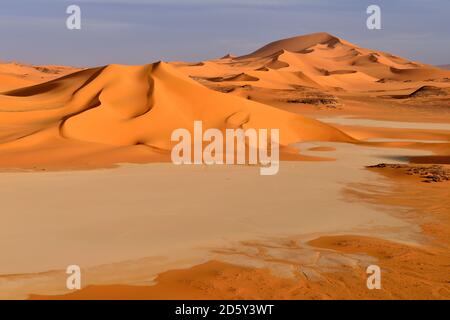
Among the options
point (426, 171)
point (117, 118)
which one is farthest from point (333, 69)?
point (426, 171)

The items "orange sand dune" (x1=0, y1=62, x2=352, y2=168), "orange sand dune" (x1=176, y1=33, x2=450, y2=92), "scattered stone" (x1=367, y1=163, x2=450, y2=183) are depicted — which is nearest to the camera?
"scattered stone" (x1=367, y1=163, x2=450, y2=183)

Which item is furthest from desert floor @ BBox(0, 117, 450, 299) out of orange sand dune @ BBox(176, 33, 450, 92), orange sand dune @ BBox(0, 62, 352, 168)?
orange sand dune @ BBox(176, 33, 450, 92)

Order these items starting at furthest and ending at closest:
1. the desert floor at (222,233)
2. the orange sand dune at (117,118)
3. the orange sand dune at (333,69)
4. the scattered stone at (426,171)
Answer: the orange sand dune at (333,69)
the orange sand dune at (117,118)
the scattered stone at (426,171)
the desert floor at (222,233)

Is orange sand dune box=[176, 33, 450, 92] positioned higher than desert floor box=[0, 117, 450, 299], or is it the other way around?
orange sand dune box=[176, 33, 450, 92]

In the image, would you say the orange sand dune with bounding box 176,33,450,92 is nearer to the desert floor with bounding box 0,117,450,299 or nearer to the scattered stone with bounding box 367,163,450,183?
the scattered stone with bounding box 367,163,450,183

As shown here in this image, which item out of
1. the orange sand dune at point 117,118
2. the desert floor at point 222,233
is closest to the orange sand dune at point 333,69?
the orange sand dune at point 117,118

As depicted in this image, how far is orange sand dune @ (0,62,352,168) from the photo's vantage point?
18.6 meters

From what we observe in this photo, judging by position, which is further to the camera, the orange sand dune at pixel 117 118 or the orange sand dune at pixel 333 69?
the orange sand dune at pixel 333 69

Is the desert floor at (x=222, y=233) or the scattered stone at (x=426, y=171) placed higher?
the scattered stone at (x=426, y=171)

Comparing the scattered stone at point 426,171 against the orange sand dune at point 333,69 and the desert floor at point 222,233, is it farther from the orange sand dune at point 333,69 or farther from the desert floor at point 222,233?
the orange sand dune at point 333,69

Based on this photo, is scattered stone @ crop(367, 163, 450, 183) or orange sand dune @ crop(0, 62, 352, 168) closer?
scattered stone @ crop(367, 163, 450, 183)

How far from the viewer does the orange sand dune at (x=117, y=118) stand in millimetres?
18594
